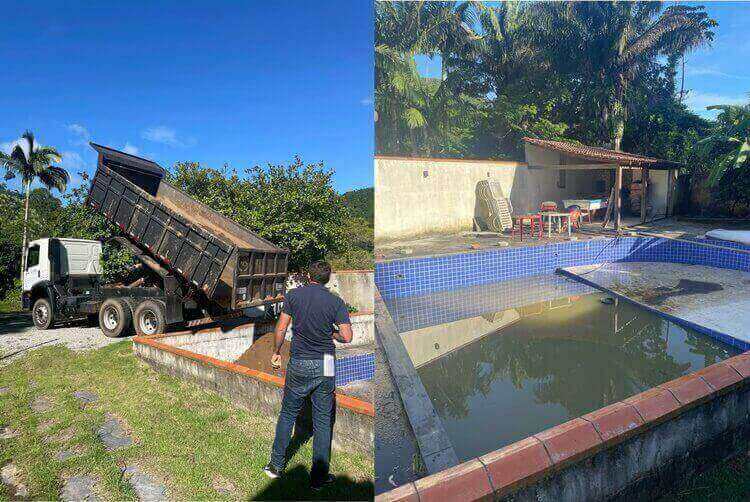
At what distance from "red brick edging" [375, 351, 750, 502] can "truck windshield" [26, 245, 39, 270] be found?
777cm

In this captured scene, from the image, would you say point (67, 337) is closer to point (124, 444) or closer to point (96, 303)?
point (96, 303)

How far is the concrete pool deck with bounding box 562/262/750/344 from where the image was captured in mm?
4184

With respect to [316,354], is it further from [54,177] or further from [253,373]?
[54,177]

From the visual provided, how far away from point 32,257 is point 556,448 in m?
8.20

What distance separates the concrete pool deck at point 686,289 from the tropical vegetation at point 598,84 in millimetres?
2282

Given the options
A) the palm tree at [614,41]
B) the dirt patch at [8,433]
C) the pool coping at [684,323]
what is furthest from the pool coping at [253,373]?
the palm tree at [614,41]

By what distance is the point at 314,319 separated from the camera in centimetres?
203

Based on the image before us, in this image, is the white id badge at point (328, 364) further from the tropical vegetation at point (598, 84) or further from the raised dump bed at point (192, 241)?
the tropical vegetation at point (598, 84)

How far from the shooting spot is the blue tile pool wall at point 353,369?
16.3 ft

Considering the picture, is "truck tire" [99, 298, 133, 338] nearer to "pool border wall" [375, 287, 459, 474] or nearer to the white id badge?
"pool border wall" [375, 287, 459, 474]

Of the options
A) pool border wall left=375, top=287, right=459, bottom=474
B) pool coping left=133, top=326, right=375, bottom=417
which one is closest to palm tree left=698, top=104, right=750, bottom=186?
pool border wall left=375, top=287, right=459, bottom=474

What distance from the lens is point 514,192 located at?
9570 mm

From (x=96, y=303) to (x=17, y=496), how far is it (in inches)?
206


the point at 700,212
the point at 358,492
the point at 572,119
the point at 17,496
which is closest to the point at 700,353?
the point at 358,492
